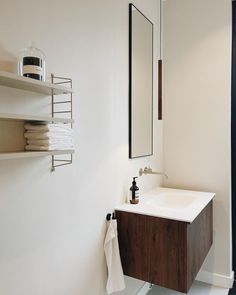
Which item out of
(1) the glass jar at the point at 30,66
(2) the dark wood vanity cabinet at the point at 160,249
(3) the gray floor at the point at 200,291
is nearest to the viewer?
(1) the glass jar at the point at 30,66

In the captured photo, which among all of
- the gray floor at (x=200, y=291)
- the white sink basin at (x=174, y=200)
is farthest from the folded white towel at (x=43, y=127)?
the gray floor at (x=200, y=291)

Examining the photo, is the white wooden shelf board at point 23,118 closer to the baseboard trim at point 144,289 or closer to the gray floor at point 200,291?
the baseboard trim at point 144,289

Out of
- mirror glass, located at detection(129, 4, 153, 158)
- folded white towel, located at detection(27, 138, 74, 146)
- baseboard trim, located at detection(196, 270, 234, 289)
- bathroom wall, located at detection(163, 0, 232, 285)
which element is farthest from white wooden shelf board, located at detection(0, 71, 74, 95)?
baseboard trim, located at detection(196, 270, 234, 289)

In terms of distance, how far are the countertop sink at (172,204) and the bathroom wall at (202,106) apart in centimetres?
24

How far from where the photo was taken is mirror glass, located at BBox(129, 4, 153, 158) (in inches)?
85.7

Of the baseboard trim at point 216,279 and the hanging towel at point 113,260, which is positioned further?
the baseboard trim at point 216,279

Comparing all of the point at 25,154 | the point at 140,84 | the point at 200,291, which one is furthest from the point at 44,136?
the point at 200,291

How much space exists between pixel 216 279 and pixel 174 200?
3.08 feet

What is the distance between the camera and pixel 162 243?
5.83 feet

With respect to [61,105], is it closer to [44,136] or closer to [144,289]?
[44,136]

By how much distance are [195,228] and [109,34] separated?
60.0 inches

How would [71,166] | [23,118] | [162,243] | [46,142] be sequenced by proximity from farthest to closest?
[162,243] → [71,166] → [46,142] → [23,118]

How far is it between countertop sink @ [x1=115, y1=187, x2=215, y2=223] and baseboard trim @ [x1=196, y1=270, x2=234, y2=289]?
845mm

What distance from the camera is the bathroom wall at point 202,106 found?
8.32ft
